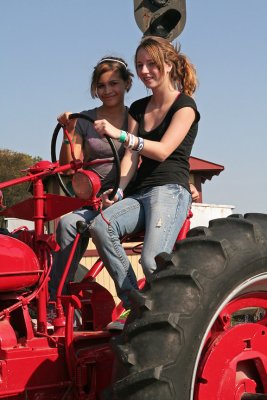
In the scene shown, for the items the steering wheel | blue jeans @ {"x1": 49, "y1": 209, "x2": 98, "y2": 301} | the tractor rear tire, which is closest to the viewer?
the tractor rear tire

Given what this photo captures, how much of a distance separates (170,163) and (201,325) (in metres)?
1.36

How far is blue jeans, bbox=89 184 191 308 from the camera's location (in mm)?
4062

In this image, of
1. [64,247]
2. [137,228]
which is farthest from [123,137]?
[64,247]

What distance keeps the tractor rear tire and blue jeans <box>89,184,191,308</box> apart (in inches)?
19.2

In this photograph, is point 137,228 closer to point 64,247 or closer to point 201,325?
point 64,247

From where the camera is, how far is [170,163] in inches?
174

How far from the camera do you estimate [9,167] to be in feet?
166

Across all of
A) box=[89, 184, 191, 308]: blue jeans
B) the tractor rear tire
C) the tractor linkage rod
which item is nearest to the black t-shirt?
box=[89, 184, 191, 308]: blue jeans

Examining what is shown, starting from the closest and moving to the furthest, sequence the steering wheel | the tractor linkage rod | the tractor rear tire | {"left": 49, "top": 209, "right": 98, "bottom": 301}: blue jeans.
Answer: the tractor rear tire → the tractor linkage rod → the steering wheel → {"left": 49, "top": 209, "right": 98, "bottom": 301}: blue jeans

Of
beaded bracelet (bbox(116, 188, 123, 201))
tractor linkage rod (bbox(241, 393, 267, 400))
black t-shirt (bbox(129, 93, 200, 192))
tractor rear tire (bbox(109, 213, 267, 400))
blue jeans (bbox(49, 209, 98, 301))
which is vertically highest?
black t-shirt (bbox(129, 93, 200, 192))

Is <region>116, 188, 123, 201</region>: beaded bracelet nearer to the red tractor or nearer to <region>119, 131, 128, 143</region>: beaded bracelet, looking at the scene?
the red tractor

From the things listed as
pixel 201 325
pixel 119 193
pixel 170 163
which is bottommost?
pixel 201 325

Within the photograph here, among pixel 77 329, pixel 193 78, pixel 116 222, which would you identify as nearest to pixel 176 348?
pixel 116 222

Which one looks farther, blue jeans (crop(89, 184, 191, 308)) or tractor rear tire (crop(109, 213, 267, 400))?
blue jeans (crop(89, 184, 191, 308))
